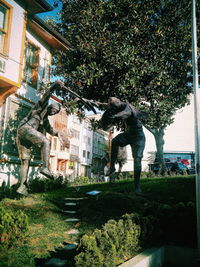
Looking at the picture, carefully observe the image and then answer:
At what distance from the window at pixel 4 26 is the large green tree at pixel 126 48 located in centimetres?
437

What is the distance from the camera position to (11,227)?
14.1 feet

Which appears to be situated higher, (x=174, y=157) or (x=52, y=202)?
(x=174, y=157)

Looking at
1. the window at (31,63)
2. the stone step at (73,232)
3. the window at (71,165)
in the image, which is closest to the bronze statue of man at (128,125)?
the stone step at (73,232)

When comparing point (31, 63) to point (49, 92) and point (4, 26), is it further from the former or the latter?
point (49, 92)

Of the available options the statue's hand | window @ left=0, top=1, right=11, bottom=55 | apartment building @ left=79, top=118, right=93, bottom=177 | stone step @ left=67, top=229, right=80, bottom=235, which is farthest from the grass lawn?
apartment building @ left=79, top=118, right=93, bottom=177

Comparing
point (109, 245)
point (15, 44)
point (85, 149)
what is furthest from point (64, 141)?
point (85, 149)

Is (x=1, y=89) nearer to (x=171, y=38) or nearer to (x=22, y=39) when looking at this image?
(x=22, y=39)

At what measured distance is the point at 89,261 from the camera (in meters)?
3.40

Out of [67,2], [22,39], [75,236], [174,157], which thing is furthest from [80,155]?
[75,236]

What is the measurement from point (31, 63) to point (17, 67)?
2.79 meters

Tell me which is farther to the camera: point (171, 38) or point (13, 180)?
point (171, 38)

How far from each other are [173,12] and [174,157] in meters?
34.2

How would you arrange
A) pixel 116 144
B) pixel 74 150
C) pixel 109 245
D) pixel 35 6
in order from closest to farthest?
pixel 109 245, pixel 116 144, pixel 35 6, pixel 74 150

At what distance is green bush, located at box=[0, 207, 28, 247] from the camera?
13.6 ft
